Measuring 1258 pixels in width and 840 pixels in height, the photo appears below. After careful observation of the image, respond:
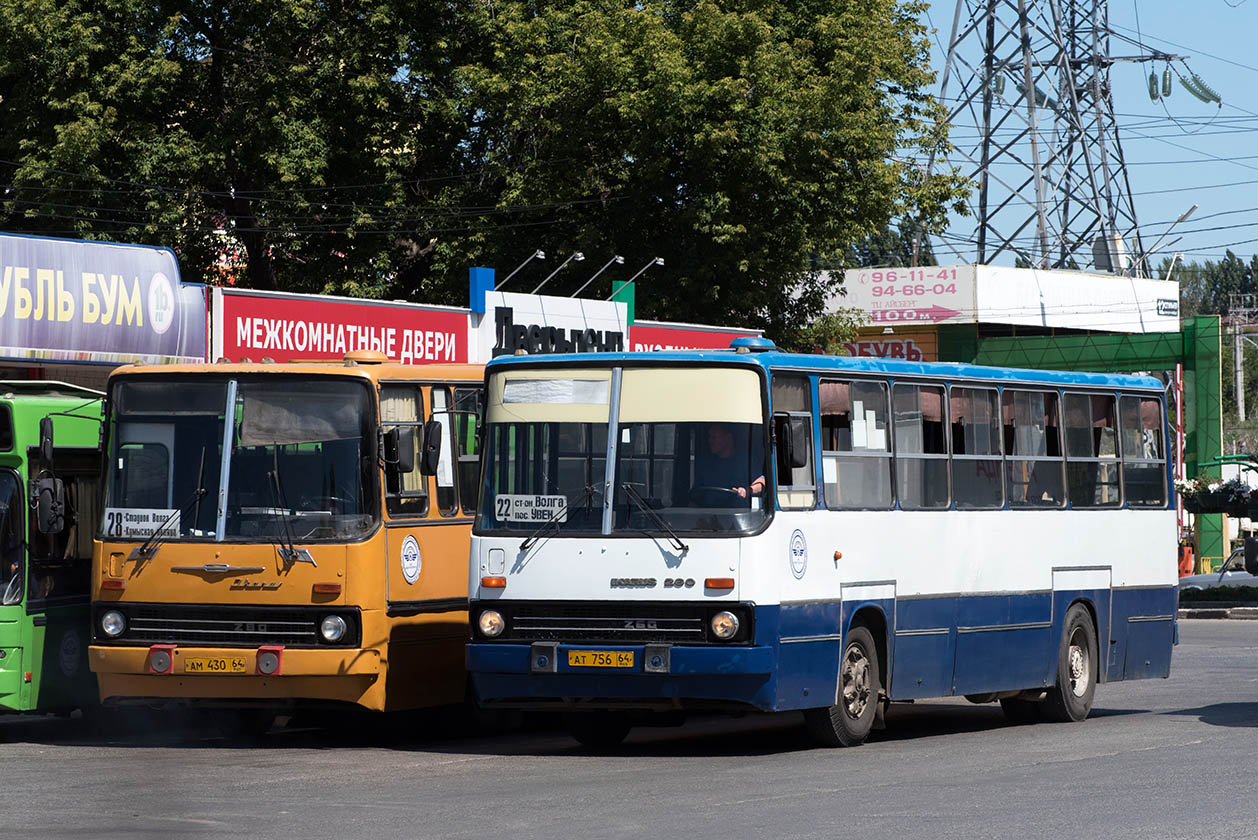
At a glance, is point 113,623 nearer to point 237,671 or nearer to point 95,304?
point 237,671

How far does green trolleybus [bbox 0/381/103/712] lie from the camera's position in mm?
14102

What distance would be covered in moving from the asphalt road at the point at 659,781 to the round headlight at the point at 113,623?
2.81 feet

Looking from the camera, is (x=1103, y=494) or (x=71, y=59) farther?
(x=71, y=59)

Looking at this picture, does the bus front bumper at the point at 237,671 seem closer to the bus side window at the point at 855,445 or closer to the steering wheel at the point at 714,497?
the steering wheel at the point at 714,497

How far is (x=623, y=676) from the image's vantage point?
12734 mm

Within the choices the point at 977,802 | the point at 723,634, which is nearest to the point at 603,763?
the point at 723,634

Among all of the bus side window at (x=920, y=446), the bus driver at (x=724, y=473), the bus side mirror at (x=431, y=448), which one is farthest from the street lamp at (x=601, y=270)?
the bus driver at (x=724, y=473)

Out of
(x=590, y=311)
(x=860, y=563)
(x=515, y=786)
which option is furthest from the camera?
(x=590, y=311)

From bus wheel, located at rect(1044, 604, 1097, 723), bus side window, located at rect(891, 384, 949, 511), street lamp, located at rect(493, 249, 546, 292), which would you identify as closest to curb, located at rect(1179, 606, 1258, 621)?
street lamp, located at rect(493, 249, 546, 292)

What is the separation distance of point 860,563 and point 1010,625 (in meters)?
2.35

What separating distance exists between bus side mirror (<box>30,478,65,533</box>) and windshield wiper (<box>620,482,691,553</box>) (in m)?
4.12

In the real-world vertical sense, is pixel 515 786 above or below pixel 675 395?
below

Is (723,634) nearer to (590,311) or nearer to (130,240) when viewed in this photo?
(590,311)

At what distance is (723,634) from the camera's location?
41.4 ft
